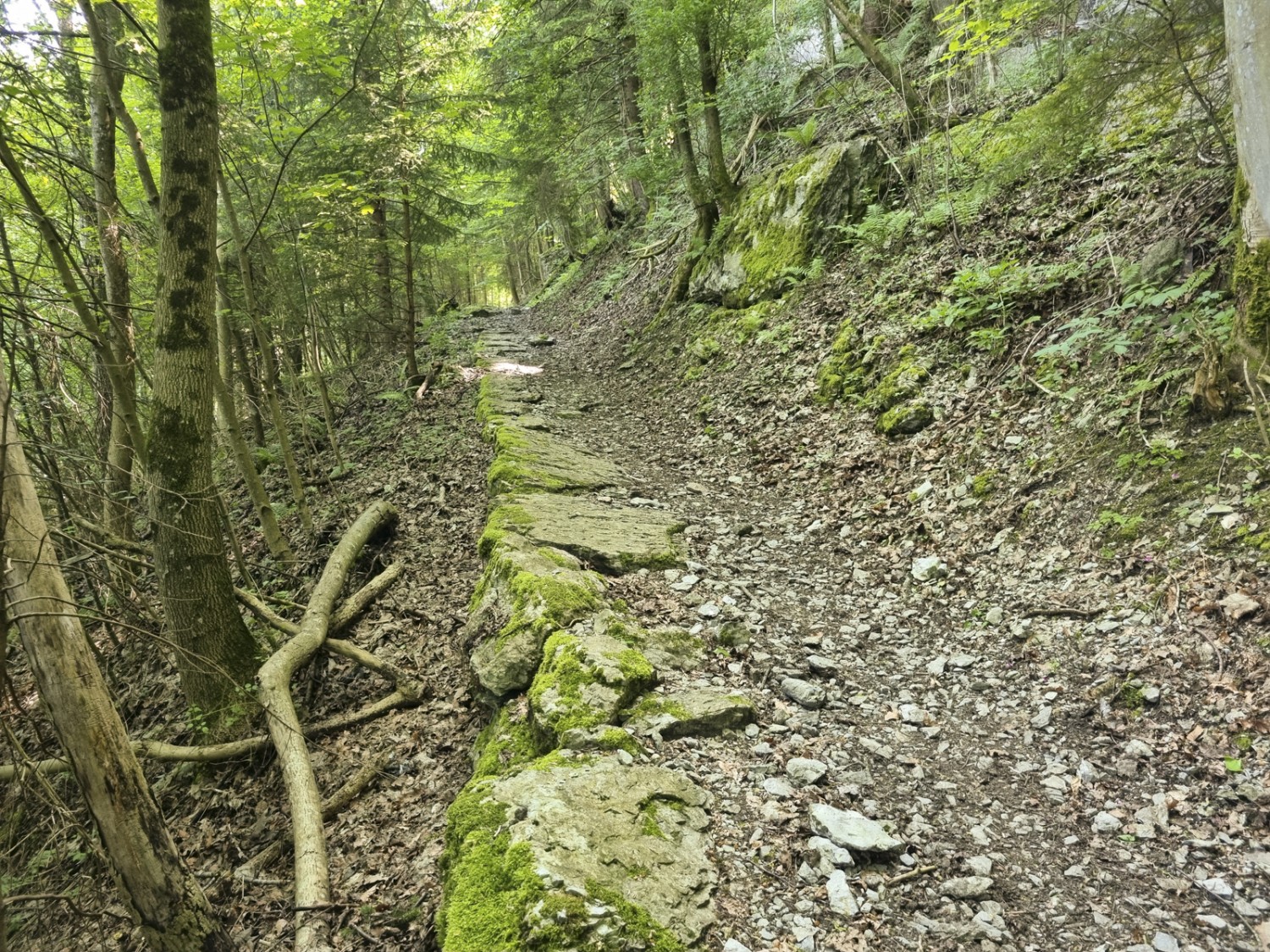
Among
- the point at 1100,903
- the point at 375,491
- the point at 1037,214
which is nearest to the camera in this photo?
the point at 1100,903

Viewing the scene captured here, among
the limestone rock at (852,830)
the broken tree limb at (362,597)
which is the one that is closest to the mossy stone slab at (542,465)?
the broken tree limb at (362,597)

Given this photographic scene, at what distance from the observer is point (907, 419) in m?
6.38

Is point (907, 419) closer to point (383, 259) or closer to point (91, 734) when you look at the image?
point (91, 734)

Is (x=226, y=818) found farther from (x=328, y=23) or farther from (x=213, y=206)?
(x=328, y=23)

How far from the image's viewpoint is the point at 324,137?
448 inches

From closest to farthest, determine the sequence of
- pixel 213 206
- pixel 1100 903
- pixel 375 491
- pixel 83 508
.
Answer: pixel 1100 903 → pixel 213 206 → pixel 83 508 → pixel 375 491

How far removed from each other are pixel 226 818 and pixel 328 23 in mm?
11887

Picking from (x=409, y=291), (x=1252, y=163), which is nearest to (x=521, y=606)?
(x=1252, y=163)

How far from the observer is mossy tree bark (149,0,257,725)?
493 centimetres

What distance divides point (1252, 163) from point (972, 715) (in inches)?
141

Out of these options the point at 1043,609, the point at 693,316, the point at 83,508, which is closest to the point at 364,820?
the point at 83,508

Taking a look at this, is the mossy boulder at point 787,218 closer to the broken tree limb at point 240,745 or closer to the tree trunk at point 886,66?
the tree trunk at point 886,66

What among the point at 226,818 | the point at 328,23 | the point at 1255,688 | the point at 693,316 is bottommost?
the point at 226,818

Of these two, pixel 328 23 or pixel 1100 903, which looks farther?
pixel 328 23
